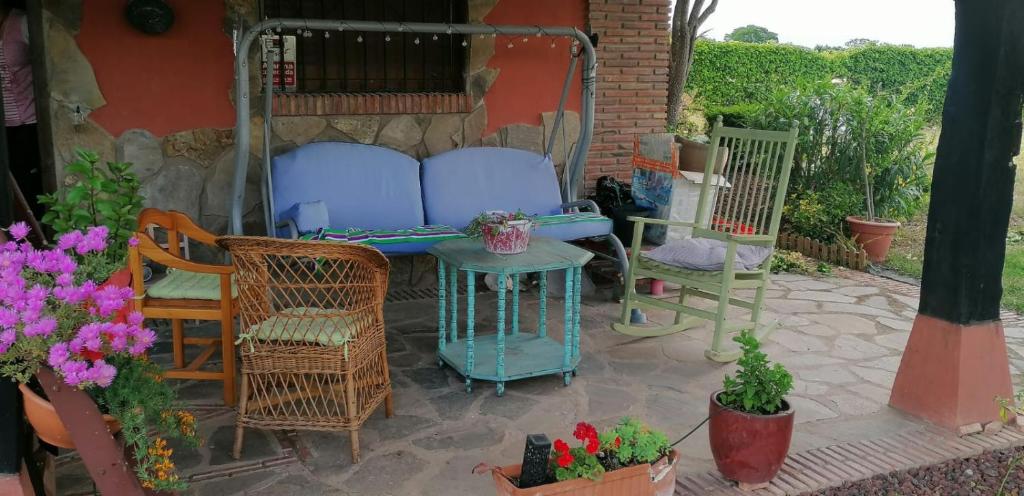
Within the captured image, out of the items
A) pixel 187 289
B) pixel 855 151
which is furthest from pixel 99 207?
pixel 855 151

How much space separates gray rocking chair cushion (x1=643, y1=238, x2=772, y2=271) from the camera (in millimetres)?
4195

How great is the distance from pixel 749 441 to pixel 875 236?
426 centimetres

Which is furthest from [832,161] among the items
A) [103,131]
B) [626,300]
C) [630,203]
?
[103,131]

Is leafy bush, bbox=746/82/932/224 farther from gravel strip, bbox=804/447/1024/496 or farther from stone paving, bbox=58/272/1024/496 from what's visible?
gravel strip, bbox=804/447/1024/496

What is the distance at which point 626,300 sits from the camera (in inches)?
180

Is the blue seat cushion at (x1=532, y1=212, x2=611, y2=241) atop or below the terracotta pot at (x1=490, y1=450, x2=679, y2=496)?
atop

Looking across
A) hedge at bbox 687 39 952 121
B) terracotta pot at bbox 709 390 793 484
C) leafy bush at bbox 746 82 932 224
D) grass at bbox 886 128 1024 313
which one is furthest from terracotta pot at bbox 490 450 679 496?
hedge at bbox 687 39 952 121

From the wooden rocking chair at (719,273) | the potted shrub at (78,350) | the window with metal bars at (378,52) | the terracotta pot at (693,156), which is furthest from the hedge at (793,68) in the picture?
the potted shrub at (78,350)

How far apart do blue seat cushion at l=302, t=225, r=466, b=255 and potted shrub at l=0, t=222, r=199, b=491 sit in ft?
6.83

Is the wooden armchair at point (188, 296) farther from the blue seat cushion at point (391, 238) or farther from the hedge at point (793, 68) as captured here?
the hedge at point (793, 68)

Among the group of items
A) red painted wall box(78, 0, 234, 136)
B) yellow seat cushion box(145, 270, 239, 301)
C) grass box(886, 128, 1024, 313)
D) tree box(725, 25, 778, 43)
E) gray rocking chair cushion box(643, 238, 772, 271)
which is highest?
tree box(725, 25, 778, 43)

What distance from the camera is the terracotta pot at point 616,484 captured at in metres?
2.30

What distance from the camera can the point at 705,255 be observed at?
4.27 m

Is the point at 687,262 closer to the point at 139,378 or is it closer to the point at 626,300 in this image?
the point at 626,300
